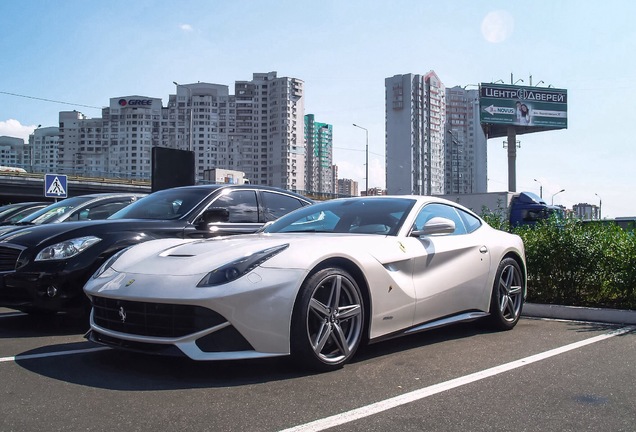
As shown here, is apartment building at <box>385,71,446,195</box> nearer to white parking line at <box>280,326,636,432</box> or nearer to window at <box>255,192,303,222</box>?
window at <box>255,192,303,222</box>

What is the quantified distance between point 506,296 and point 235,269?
3138 mm

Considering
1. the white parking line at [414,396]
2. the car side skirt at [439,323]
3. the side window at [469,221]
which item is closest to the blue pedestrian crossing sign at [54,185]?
the side window at [469,221]

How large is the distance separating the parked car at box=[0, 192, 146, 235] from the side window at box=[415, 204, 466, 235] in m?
4.21

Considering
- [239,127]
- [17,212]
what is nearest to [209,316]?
[17,212]

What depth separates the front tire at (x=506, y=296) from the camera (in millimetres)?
5281

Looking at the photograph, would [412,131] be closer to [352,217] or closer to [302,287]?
[352,217]

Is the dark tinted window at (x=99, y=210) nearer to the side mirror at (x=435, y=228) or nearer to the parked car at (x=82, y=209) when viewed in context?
the parked car at (x=82, y=209)

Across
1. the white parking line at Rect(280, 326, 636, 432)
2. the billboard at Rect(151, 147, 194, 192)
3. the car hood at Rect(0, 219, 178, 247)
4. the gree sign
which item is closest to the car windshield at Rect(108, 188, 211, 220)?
the car hood at Rect(0, 219, 178, 247)

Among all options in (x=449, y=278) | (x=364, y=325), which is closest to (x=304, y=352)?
(x=364, y=325)

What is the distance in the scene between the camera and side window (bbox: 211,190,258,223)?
6406 mm

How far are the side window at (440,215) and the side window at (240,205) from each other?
2.38 m

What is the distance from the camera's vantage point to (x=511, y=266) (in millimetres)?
5617

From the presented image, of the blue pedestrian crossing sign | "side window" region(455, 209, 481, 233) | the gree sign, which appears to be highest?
the gree sign

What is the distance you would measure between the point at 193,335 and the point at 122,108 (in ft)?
308
